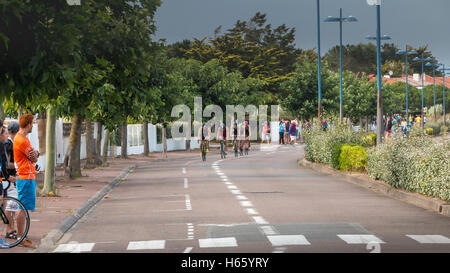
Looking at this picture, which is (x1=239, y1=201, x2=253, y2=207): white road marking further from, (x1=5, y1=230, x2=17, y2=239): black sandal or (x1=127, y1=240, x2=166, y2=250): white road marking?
(x1=5, y1=230, x2=17, y2=239): black sandal

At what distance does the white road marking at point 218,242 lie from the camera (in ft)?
38.4

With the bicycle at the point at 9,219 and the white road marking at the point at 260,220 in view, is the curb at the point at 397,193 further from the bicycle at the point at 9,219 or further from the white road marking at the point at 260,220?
the bicycle at the point at 9,219

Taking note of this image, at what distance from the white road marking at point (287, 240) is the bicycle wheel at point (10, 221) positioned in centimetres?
326

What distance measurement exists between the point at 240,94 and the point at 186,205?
4493cm

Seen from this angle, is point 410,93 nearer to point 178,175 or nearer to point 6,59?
point 178,175

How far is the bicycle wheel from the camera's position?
11618 millimetres

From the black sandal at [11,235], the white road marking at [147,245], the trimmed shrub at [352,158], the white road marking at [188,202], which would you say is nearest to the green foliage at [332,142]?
the trimmed shrub at [352,158]

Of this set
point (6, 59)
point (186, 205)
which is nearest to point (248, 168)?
point (186, 205)

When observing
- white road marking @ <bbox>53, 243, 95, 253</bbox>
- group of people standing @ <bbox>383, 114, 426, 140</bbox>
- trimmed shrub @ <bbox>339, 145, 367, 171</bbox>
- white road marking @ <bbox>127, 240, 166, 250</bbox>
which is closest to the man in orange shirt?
white road marking @ <bbox>53, 243, 95, 253</bbox>

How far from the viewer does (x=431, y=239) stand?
40.0 feet

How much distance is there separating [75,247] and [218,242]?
6.30 ft

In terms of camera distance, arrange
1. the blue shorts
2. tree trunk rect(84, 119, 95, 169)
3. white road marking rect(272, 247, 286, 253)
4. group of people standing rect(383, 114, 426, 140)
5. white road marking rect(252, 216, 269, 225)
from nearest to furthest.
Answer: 1. white road marking rect(272, 247, 286, 253)
2. the blue shorts
3. white road marking rect(252, 216, 269, 225)
4. group of people standing rect(383, 114, 426, 140)
5. tree trunk rect(84, 119, 95, 169)

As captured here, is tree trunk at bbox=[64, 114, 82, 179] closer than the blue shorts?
No

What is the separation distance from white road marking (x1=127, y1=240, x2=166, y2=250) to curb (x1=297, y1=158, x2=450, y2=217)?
6061 millimetres
